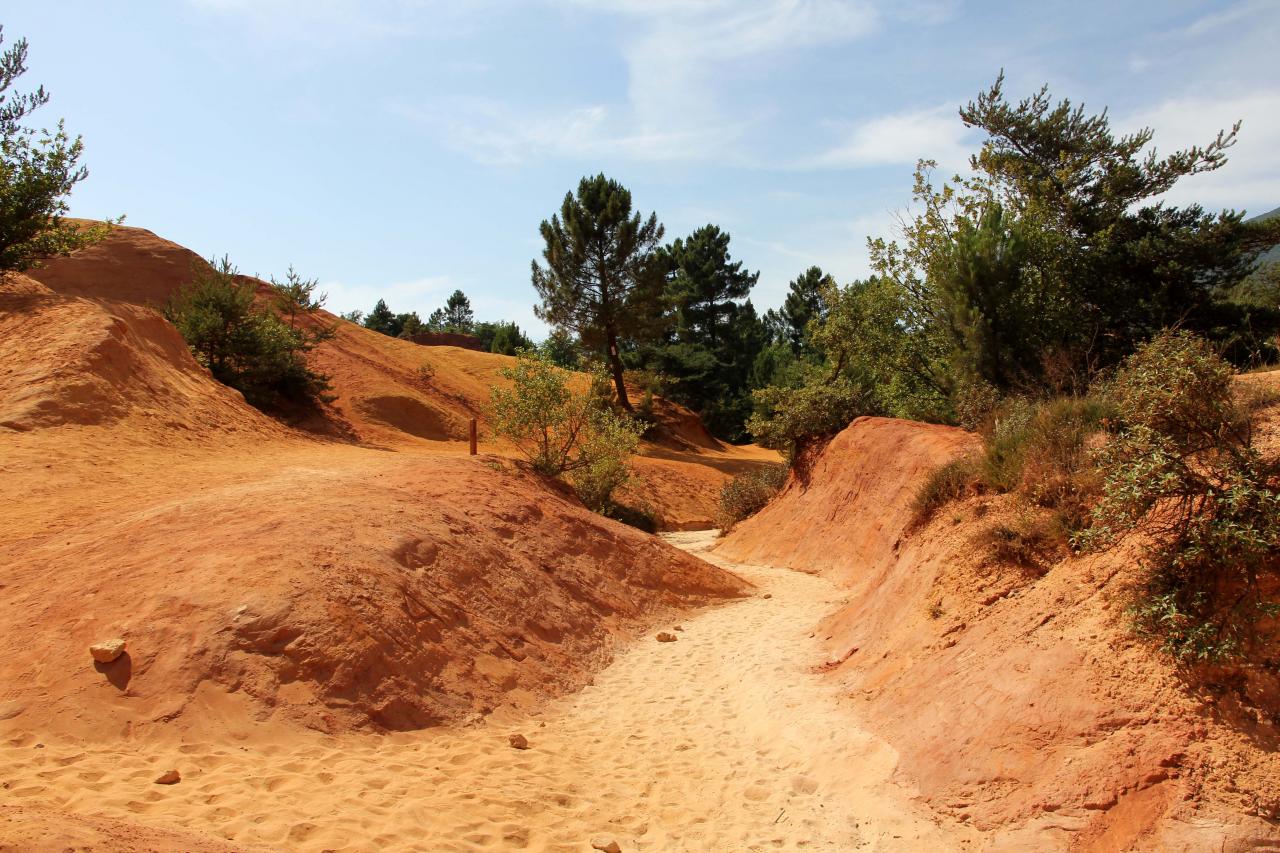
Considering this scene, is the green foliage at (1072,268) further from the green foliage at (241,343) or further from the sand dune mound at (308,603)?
the green foliage at (241,343)

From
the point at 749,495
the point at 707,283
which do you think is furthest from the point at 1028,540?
the point at 707,283

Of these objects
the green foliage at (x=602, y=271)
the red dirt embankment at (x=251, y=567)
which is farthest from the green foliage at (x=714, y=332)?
the red dirt embankment at (x=251, y=567)

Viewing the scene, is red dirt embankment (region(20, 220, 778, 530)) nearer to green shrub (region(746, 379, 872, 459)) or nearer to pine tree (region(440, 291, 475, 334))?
green shrub (region(746, 379, 872, 459))

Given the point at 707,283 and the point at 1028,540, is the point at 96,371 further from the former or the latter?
the point at 707,283

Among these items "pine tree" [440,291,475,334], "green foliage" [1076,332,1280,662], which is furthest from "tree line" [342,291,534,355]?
"green foliage" [1076,332,1280,662]

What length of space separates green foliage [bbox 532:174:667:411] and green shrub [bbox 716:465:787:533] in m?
14.1

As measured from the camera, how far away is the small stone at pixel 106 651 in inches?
232

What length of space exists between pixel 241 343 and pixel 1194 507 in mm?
22414

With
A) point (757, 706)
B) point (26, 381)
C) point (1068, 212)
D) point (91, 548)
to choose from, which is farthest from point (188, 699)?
point (1068, 212)

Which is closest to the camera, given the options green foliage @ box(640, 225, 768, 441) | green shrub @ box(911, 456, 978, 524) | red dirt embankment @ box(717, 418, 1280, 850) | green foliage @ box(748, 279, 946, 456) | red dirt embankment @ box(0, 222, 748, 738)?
red dirt embankment @ box(717, 418, 1280, 850)

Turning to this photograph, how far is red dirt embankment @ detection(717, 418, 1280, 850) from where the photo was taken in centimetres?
419

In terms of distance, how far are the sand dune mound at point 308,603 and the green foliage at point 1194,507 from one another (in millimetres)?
5318

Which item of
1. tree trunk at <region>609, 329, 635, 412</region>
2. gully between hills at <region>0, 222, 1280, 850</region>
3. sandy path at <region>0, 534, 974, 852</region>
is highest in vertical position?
tree trunk at <region>609, 329, 635, 412</region>

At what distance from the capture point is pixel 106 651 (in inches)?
231
